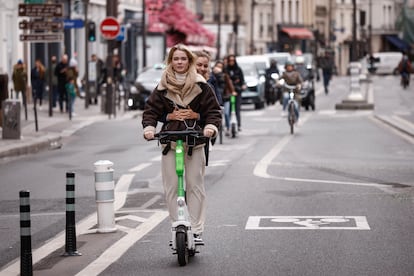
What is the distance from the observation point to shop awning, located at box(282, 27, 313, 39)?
331 ft

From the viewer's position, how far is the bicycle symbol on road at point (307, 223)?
14188 millimetres

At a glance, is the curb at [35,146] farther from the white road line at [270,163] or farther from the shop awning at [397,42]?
the shop awning at [397,42]

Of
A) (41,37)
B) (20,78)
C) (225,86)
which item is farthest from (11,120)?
(20,78)

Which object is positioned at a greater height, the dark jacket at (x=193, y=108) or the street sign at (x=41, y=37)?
the street sign at (x=41, y=37)

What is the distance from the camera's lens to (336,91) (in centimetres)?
7300

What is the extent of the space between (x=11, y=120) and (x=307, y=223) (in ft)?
55.1

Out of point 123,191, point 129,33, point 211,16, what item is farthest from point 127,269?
point 211,16

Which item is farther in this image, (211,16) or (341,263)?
(211,16)

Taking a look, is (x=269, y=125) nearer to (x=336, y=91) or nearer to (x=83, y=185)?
(x=83, y=185)

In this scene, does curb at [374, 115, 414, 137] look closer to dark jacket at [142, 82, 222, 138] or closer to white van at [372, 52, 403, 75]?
dark jacket at [142, 82, 222, 138]

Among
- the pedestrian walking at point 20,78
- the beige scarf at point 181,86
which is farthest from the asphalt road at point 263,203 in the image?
the pedestrian walking at point 20,78

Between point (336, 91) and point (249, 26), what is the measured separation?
42030mm

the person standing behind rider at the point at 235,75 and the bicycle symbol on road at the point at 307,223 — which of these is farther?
the person standing behind rider at the point at 235,75

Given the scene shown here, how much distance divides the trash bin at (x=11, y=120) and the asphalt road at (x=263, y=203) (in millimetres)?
1362
